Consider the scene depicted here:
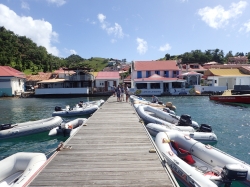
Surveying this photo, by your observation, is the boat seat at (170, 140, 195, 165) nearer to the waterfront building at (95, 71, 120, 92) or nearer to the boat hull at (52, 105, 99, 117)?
the boat hull at (52, 105, 99, 117)

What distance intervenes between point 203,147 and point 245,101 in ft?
81.3

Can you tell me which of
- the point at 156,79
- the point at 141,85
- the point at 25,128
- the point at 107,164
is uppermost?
the point at 156,79

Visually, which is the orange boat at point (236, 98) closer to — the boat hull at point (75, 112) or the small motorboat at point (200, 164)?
the boat hull at point (75, 112)

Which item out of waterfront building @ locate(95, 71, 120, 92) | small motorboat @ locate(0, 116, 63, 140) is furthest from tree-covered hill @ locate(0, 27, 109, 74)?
small motorboat @ locate(0, 116, 63, 140)

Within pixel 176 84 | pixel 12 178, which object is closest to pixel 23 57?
pixel 176 84

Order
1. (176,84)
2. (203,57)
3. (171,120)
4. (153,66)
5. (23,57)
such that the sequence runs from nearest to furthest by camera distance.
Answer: (171,120), (176,84), (153,66), (23,57), (203,57)

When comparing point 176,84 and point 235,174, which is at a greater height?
point 176,84

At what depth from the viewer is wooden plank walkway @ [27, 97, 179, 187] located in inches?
180

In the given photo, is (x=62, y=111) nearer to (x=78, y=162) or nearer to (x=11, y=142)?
(x=11, y=142)

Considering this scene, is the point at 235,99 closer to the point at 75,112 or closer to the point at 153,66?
the point at 153,66

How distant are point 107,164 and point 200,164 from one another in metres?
4.29

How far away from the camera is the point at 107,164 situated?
5.48m

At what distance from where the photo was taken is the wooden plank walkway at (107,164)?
15.0ft

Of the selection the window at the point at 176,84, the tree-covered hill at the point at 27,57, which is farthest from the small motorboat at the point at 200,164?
the tree-covered hill at the point at 27,57
